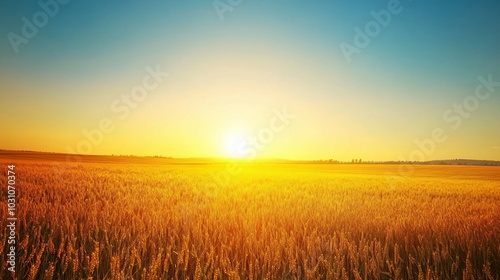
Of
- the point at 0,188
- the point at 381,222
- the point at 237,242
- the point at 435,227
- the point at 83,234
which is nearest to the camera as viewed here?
the point at 237,242

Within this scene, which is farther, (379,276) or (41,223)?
(41,223)

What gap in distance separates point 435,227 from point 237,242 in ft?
10.2

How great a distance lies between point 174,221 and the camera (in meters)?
4.09

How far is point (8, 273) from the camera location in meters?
2.43

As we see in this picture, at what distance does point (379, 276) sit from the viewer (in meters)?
2.67

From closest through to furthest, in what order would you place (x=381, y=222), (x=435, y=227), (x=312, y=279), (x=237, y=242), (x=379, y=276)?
(x=312, y=279)
(x=379, y=276)
(x=237, y=242)
(x=435, y=227)
(x=381, y=222)

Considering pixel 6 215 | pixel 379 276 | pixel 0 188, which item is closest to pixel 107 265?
pixel 6 215

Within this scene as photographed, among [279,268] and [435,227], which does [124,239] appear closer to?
[279,268]

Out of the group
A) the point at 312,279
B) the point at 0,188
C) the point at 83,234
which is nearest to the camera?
the point at 312,279

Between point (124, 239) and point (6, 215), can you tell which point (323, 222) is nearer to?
point (124, 239)

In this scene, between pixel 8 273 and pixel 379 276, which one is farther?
pixel 379 276

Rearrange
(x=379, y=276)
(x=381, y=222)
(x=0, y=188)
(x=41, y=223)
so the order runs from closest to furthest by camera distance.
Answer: (x=379, y=276) < (x=41, y=223) < (x=381, y=222) < (x=0, y=188)

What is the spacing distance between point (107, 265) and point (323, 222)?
303cm

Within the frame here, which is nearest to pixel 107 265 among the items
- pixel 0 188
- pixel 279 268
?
pixel 279 268
